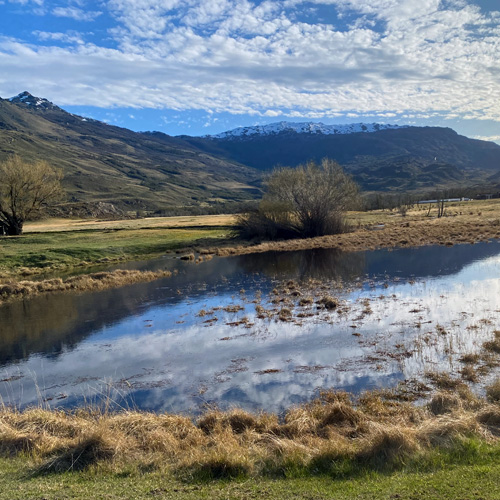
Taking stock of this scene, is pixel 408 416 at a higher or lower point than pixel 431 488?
lower

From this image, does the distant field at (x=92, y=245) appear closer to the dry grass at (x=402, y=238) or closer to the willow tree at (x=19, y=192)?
the willow tree at (x=19, y=192)

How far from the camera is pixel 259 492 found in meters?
7.84

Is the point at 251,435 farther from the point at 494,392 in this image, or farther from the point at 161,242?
the point at 161,242

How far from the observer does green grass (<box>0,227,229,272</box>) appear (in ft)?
167

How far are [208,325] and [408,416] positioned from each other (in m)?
13.6

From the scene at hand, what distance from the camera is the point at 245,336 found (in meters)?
21.4

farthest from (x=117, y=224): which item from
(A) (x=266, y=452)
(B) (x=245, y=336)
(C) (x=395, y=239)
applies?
(A) (x=266, y=452)

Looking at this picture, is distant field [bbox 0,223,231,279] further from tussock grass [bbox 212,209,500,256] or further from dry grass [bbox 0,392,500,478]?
dry grass [bbox 0,392,500,478]

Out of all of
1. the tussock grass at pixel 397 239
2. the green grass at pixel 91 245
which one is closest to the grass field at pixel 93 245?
the green grass at pixel 91 245

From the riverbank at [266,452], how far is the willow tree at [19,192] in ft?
222

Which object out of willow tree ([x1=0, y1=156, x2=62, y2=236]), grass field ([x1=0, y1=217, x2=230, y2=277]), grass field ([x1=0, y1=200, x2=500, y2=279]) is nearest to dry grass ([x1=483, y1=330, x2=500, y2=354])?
grass field ([x1=0, y1=200, x2=500, y2=279])

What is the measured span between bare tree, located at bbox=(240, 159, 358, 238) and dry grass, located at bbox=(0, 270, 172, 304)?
3184 centimetres

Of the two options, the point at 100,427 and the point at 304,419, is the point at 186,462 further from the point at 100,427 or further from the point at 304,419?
the point at 304,419

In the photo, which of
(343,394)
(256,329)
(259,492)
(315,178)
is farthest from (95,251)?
(259,492)
